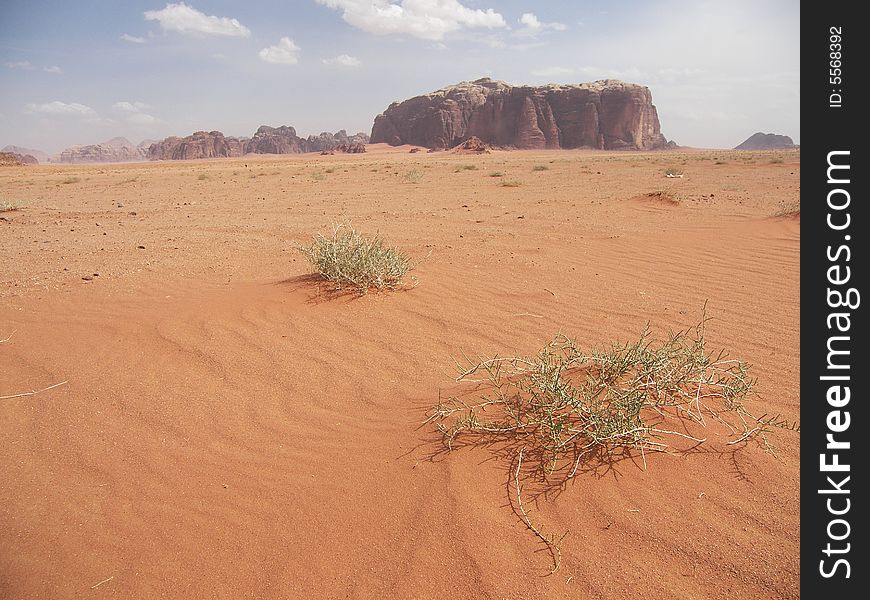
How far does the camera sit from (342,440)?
7.35ft

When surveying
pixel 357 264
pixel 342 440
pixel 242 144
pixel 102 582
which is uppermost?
pixel 242 144

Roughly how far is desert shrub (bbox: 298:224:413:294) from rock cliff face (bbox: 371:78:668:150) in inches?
2928

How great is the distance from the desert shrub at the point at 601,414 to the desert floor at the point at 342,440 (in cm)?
8

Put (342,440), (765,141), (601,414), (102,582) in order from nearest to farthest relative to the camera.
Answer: (102,582) < (601,414) < (342,440) < (765,141)

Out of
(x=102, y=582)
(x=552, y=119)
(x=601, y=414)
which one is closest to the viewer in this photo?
(x=102, y=582)

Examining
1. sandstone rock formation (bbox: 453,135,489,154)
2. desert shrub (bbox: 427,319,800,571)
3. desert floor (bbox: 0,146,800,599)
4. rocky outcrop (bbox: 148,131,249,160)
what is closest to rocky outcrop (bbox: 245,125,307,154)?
rocky outcrop (bbox: 148,131,249,160)

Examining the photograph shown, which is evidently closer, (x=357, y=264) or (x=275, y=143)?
(x=357, y=264)

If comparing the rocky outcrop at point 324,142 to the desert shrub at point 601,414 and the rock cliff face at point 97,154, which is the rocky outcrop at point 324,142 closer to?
the rock cliff face at point 97,154

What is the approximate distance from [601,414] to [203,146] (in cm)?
9992

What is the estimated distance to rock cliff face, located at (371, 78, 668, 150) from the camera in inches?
2931

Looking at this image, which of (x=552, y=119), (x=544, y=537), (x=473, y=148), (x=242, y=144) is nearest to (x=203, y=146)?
(x=242, y=144)

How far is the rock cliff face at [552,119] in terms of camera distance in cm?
7445
